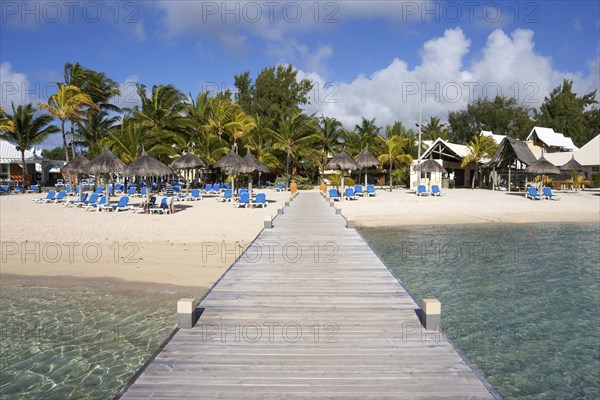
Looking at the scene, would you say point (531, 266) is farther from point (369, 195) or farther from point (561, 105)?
point (561, 105)

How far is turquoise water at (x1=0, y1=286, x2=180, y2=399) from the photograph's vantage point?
5.01 m

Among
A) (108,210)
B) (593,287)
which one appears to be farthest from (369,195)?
(593,287)

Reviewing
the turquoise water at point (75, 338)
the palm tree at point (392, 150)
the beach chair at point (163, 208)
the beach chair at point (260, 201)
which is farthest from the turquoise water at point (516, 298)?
the palm tree at point (392, 150)

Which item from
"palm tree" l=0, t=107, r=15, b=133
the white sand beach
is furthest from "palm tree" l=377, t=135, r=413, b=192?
"palm tree" l=0, t=107, r=15, b=133

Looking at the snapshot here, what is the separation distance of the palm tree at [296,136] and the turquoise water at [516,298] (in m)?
20.7

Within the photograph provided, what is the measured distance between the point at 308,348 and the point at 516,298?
608 cm

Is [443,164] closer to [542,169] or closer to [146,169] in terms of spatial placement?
[542,169]

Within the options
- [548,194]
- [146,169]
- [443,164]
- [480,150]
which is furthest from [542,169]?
[146,169]

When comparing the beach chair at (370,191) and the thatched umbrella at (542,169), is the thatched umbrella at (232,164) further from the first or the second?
the thatched umbrella at (542,169)

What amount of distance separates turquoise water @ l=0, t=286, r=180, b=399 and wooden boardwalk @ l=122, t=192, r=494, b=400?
4.86 feet

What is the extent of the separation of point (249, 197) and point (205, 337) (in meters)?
17.1

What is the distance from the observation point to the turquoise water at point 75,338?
5.01 m

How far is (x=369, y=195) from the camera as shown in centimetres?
2883

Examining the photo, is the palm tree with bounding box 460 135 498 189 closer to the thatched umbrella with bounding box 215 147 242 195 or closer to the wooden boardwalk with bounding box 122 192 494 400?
the thatched umbrella with bounding box 215 147 242 195
